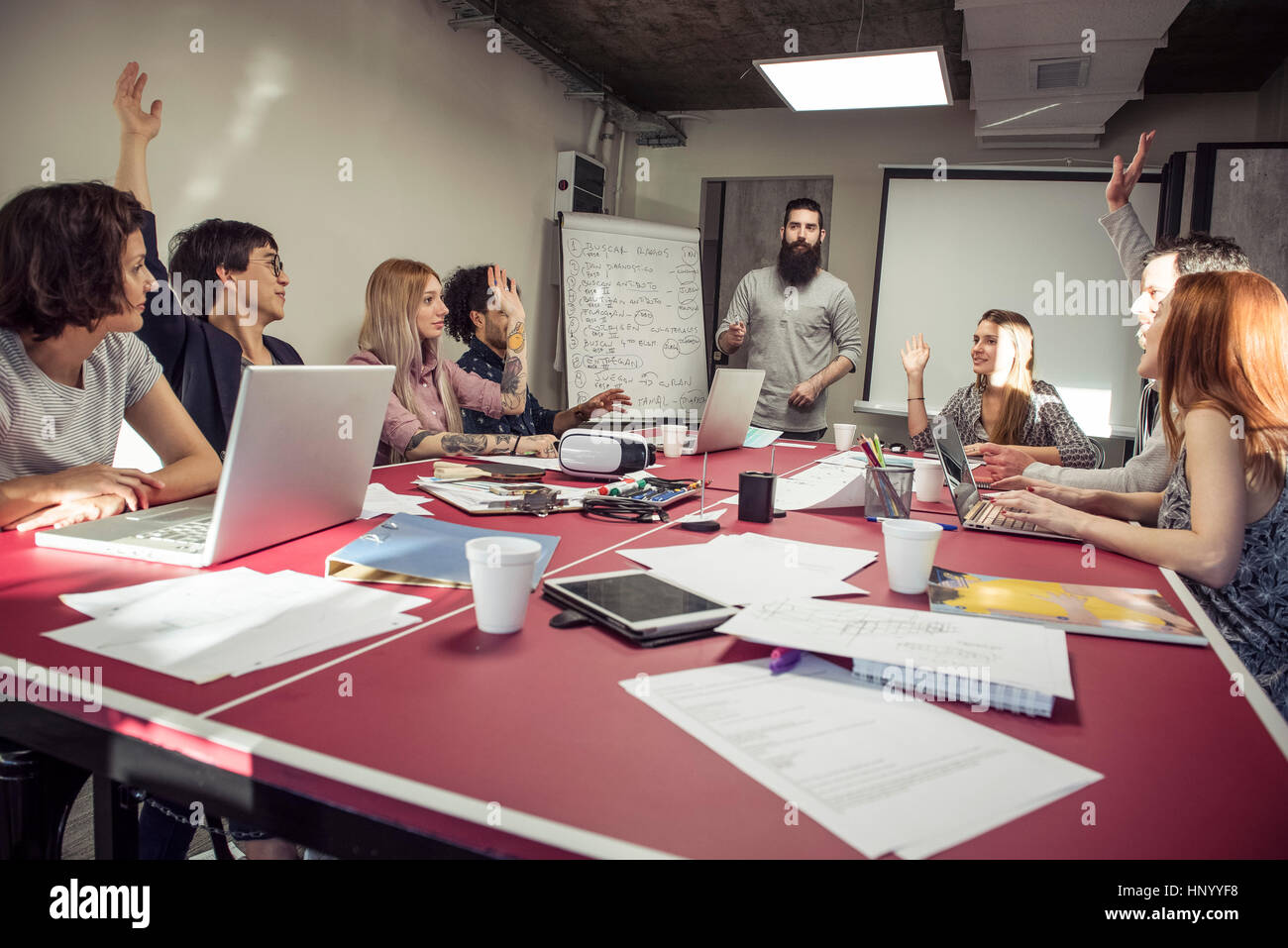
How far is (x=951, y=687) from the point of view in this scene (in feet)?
2.57

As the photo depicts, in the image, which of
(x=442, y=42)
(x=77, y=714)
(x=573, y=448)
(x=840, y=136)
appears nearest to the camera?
(x=77, y=714)

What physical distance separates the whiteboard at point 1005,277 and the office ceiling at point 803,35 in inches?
25.9

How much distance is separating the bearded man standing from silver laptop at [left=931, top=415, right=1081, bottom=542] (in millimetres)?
2494

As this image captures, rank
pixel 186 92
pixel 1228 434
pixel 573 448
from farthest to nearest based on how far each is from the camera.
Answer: pixel 186 92 < pixel 573 448 < pixel 1228 434

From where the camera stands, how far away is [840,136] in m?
5.45

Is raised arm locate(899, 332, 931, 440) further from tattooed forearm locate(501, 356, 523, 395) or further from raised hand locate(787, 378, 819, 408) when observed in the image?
tattooed forearm locate(501, 356, 523, 395)

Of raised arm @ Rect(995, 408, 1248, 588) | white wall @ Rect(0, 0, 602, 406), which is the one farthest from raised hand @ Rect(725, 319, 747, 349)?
raised arm @ Rect(995, 408, 1248, 588)

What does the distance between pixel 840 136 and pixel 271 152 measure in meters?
3.72

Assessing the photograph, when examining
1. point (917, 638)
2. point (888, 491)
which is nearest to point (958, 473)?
point (888, 491)

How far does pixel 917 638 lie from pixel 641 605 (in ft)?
1.03

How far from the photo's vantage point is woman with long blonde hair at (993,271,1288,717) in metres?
1.32
